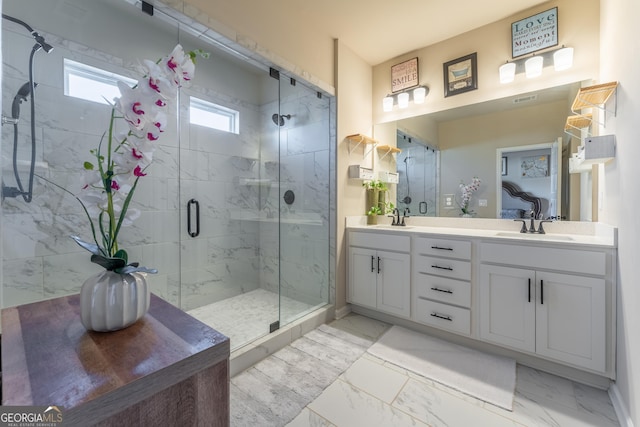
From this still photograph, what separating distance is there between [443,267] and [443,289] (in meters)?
0.18

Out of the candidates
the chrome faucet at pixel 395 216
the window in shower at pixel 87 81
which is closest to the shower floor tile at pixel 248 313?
the chrome faucet at pixel 395 216

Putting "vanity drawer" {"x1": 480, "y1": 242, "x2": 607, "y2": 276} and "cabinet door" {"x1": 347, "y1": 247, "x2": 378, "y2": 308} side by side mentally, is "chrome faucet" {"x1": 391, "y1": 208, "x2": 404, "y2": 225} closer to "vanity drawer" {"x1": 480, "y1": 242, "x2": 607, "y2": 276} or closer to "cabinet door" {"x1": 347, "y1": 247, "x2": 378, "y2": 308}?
"cabinet door" {"x1": 347, "y1": 247, "x2": 378, "y2": 308}

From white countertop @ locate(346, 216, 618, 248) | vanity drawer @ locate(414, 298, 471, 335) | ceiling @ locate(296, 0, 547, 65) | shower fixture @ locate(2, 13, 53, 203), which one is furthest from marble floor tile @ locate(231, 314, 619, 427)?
ceiling @ locate(296, 0, 547, 65)

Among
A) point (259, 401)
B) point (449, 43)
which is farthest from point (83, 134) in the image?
point (449, 43)

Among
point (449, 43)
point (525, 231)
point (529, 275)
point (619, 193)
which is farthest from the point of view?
point (449, 43)

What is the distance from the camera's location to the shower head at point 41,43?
6.16 ft

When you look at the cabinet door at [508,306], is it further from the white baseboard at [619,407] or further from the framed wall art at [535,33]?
the framed wall art at [535,33]

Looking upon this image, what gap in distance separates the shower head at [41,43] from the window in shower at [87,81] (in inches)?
4.1

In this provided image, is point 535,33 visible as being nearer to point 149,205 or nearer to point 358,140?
point 358,140

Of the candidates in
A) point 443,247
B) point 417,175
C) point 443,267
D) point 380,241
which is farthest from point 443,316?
point 417,175

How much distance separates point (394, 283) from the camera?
2527 millimetres

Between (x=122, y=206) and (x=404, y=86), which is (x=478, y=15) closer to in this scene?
(x=404, y=86)

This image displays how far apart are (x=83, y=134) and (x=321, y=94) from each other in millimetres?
2024

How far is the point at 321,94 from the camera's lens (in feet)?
9.04
